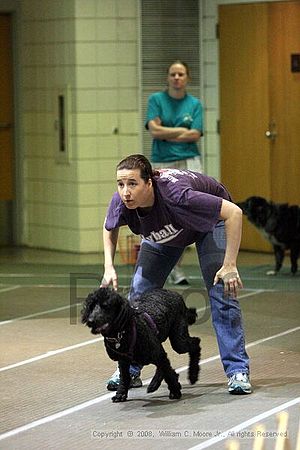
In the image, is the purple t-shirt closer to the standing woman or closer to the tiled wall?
the standing woman

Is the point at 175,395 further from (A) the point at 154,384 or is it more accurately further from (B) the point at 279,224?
(B) the point at 279,224

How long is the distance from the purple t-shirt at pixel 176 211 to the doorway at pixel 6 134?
713cm

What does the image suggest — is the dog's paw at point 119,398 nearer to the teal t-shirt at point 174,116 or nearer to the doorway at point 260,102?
the teal t-shirt at point 174,116

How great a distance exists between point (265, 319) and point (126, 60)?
180 inches

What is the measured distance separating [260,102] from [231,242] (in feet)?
20.9

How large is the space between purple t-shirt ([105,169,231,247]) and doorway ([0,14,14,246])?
7.13 meters

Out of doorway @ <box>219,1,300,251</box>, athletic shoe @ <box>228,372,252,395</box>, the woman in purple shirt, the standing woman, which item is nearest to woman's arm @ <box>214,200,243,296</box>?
the woman in purple shirt

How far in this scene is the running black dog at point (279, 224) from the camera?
Answer: 11102mm

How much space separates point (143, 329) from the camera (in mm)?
6410

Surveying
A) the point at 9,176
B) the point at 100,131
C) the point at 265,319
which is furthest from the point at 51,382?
the point at 9,176

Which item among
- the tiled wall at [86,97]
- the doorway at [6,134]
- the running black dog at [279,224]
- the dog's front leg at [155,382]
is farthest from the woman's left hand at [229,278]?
the doorway at [6,134]

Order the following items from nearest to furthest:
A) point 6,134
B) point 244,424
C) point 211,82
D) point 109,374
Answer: point 244,424
point 109,374
point 211,82
point 6,134

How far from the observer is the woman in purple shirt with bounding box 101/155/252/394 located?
253 inches

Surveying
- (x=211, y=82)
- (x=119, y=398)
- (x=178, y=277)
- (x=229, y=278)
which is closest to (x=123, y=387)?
(x=119, y=398)
